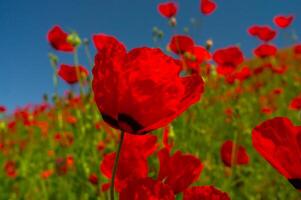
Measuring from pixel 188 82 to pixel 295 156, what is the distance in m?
0.22

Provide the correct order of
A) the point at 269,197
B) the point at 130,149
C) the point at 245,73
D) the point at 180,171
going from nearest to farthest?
the point at 180,171 → the point at 130,149 → the point at 269,197 → the point at 245,73

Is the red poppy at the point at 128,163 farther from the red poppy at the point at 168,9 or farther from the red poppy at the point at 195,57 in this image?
the red poppy at the point at 168,9

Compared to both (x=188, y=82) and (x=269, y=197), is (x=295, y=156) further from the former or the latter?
(x=269, y=197)

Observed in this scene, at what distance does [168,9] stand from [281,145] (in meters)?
2.53

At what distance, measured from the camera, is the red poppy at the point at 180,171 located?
93 centimetres

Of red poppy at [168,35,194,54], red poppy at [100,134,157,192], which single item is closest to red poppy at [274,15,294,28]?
red poppy at [168,35,194,54]

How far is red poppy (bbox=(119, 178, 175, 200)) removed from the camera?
688 mm

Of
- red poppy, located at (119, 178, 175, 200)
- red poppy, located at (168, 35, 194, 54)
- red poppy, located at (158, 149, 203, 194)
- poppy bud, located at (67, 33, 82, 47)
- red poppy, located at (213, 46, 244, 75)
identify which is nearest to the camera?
red poppy, located at (119, 178, 175, 200)

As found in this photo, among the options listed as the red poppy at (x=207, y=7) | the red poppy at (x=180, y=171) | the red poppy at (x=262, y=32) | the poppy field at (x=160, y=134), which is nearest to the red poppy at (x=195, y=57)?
the poppy field at (x=160, y=134)

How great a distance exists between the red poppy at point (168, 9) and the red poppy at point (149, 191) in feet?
8.36

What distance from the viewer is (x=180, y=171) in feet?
3.11

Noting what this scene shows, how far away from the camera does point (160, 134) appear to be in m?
3.38

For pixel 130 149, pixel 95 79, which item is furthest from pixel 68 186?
pixel 95 79

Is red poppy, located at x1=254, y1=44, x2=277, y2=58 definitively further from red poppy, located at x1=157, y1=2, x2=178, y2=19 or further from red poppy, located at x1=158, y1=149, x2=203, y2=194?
red poppy, located at x1=158, y1=149, x2=203, y2=194
